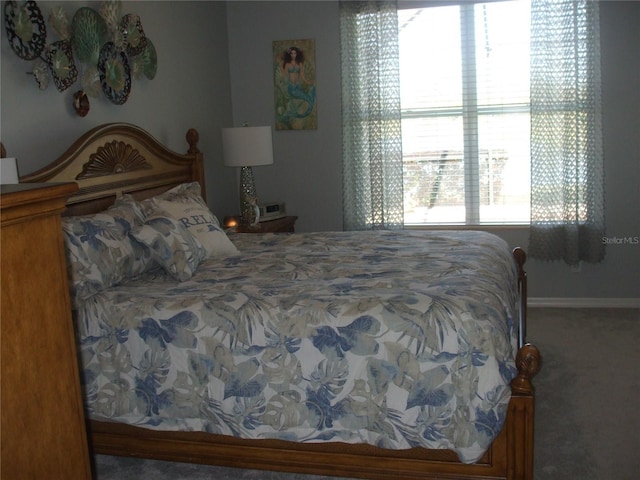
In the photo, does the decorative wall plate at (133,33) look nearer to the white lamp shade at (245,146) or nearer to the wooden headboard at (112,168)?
the wooden headboard at (112,168)

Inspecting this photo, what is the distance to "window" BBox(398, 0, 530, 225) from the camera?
4660mm

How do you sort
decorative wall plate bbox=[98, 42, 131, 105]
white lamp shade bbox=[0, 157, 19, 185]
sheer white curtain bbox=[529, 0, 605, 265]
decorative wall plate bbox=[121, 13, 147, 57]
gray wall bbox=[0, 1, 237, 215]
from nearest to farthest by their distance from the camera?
white lamp shade bbox=[0, 157, 19, 185] → gray wall bbox=[0, 1, 237, 215] → decorative wall plate bbox=[98, 42, 131, 105] → decorative wall plate bbox=[121, 13, 147, 57] → sheer white curtain bbox=[529, 0, 605, 265]

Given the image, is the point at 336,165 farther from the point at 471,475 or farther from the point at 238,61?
the point at 471,475

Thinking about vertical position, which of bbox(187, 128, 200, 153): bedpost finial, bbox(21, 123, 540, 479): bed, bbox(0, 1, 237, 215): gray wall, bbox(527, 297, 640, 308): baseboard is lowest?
bbox(527, 297, 640, 308): baseboard

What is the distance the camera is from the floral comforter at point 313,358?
7.30ft

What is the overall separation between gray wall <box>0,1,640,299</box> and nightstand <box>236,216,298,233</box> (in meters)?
0.37

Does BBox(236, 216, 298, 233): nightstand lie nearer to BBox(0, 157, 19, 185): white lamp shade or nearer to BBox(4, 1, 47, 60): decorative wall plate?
BBox(4, 1, 47, 60): decorative wall plate

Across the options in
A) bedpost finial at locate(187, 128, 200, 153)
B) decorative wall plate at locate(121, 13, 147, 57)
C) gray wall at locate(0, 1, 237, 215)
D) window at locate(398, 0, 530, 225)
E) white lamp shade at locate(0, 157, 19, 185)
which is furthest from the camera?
window at locate(398, 0, 530, 225)

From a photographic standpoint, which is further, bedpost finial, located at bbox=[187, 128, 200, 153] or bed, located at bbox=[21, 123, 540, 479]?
bedpost finial, located at bbox=[187, 128, 200, 153]

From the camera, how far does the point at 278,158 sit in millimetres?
5172

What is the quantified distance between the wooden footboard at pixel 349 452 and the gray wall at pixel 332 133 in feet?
8.81

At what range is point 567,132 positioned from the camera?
447cm

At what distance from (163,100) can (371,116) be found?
1449mm

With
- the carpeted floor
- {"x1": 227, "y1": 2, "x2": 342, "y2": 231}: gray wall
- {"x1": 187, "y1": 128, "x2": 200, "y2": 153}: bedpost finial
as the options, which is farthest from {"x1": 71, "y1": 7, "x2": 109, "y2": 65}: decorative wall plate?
the carpeted floor
